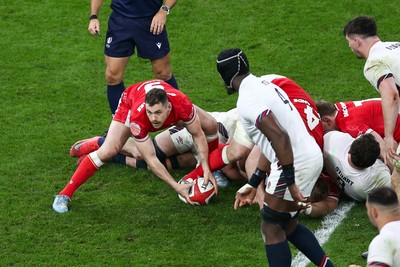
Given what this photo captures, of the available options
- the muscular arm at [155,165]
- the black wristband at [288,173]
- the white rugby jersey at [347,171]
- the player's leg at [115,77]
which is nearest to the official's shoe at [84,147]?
the player's leg at [115,77]

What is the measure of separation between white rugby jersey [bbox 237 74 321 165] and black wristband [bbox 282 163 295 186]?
1.12ft

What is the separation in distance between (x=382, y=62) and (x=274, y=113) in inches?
64.5

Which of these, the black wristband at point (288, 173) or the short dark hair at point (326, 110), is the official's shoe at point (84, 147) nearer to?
the short dark hair at point (326, 110)

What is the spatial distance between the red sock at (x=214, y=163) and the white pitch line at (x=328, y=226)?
123cm

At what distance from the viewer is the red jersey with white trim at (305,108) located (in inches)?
349

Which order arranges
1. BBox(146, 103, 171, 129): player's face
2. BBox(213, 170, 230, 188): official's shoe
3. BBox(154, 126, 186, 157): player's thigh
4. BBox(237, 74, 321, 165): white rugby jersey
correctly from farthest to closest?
BBox(154, 126, 186, 157): player's thigh
BBox(213, 170, 230, 188): official's shoe
BBox(146, 103, 171, 129): player's face
BBox(237, 74, 321, 165): white rugby jersey

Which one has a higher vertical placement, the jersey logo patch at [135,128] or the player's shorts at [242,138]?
the jersey logo patch at [135,128]

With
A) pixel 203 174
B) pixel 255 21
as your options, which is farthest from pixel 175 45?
pixel 203 174

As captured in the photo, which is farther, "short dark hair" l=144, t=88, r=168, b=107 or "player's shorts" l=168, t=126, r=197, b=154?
"player's shorts" l=168, t=126, r=197, b=154

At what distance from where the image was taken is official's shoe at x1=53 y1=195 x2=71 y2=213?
30.2ft

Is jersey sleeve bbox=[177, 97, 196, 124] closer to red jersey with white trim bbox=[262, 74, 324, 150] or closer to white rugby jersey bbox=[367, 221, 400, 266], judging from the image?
red jersey with white trim bbox=[262, 74, 324, 150]

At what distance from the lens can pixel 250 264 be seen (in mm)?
8148

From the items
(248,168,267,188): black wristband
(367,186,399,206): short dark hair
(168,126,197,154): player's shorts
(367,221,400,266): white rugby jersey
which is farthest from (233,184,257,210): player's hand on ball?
(367,221,400,266): white rugby jersey

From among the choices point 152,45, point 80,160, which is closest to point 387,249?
point 80,160
